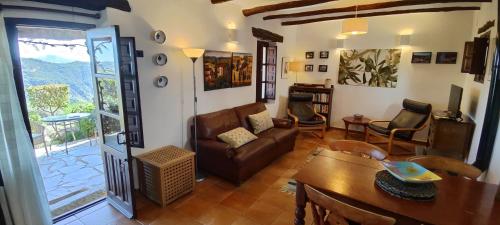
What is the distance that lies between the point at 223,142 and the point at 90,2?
2.15 metres

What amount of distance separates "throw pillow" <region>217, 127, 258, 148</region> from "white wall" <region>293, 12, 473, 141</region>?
3.15 meters

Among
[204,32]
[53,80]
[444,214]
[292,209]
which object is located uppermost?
[204,32]

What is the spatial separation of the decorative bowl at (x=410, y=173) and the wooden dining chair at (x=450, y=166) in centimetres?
43

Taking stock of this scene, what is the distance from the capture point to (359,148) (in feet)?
7.81

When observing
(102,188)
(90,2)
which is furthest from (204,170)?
(90,2)

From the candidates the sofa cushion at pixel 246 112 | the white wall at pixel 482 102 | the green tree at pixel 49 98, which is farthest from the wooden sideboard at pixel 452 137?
the green tree at pixel 49 98

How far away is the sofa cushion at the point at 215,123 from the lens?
3506mm

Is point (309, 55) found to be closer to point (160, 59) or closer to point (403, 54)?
point (403, 54)

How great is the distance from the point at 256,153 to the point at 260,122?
2.99 feet

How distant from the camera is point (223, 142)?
3418 mm

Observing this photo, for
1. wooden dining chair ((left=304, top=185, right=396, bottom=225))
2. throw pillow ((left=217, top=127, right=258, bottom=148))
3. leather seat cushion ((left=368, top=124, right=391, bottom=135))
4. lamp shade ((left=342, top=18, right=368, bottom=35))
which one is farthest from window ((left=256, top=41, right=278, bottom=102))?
wooden dining chair ((left=304, top=185, right=396, bottom=225))

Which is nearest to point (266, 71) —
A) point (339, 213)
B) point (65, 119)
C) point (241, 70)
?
point (241, 70)

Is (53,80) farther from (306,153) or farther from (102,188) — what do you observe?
(306,153)

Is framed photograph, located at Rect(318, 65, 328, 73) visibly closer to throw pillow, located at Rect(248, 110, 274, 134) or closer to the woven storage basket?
throw pillow, located at Rect(248, 110, 274, 134)
